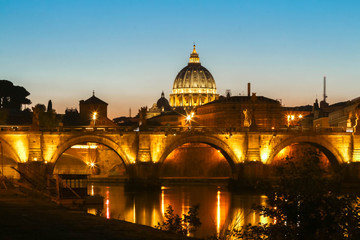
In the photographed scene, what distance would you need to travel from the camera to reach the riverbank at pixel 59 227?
18.9 m

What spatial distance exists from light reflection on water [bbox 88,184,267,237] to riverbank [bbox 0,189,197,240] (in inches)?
282

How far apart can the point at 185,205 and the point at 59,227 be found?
23.7m

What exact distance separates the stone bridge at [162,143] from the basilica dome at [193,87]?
9841 cm

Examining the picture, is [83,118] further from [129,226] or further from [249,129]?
[129,226]

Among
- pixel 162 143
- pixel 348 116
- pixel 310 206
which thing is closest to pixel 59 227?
pixel 310 206

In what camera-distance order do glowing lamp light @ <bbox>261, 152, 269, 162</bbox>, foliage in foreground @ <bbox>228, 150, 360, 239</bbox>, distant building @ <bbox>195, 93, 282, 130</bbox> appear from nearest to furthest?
foliage in foreground @ <bbox>228, 150, 360, 239</bbox>
glowing lamp light @ <bbox>261, 152, 269, 162</bbox>
distant building @ <bbox>195, 93, 282, 130</bbox>

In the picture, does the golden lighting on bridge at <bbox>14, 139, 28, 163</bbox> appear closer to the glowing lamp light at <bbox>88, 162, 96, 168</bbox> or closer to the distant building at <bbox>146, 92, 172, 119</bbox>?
the glowing lamp light at <bbox>88, 162, 96, 168</bbox>

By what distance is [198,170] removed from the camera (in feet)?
238

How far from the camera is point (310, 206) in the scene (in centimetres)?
1950

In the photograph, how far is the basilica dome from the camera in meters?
159

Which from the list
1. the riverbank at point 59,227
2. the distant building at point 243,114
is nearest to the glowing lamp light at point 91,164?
the distant building at point 243,114

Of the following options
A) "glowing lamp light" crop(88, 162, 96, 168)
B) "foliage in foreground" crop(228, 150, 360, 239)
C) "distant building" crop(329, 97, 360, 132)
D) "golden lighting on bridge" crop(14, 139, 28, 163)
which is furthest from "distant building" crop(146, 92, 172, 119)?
"foliage in foreground" crop(228, 150, 360, 239)

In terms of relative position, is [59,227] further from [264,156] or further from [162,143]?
[264,156]

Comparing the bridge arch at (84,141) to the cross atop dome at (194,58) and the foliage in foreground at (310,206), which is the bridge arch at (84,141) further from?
the cross atop dome at (194,58)
